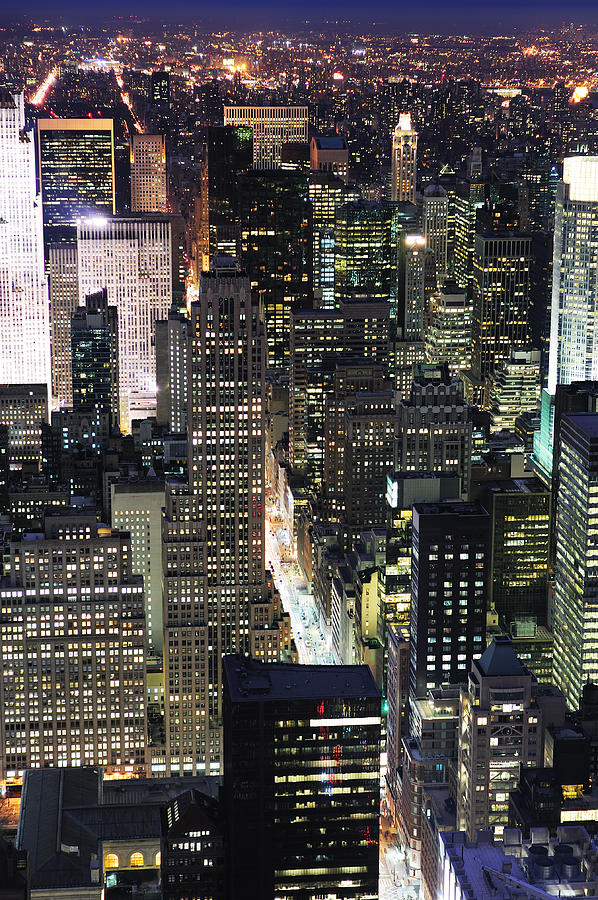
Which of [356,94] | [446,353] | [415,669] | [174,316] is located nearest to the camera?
[415,669]

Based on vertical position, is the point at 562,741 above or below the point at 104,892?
above

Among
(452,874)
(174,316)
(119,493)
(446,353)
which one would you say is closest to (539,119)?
(446,353)

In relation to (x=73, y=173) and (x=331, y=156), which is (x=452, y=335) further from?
(x=73, y=173)

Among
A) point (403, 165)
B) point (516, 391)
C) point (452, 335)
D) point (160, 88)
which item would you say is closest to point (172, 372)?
point (516, 391)

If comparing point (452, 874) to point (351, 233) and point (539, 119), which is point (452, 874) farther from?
point (351, 233)

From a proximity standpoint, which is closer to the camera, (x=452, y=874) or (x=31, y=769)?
(x=452, y=874)

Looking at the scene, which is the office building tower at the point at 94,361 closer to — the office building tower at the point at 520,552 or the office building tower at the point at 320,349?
the office building tower at the point at 320,349

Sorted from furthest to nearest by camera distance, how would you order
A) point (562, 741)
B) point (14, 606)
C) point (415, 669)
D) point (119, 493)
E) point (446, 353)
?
1. point (446, 353)
2. point (119, 493)
3. point (14, 606)
4. point (415, 669)
5. point (562, 741)

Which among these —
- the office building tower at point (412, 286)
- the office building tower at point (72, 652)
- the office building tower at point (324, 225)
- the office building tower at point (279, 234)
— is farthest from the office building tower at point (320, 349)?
the office building tower at point (72, 652)
